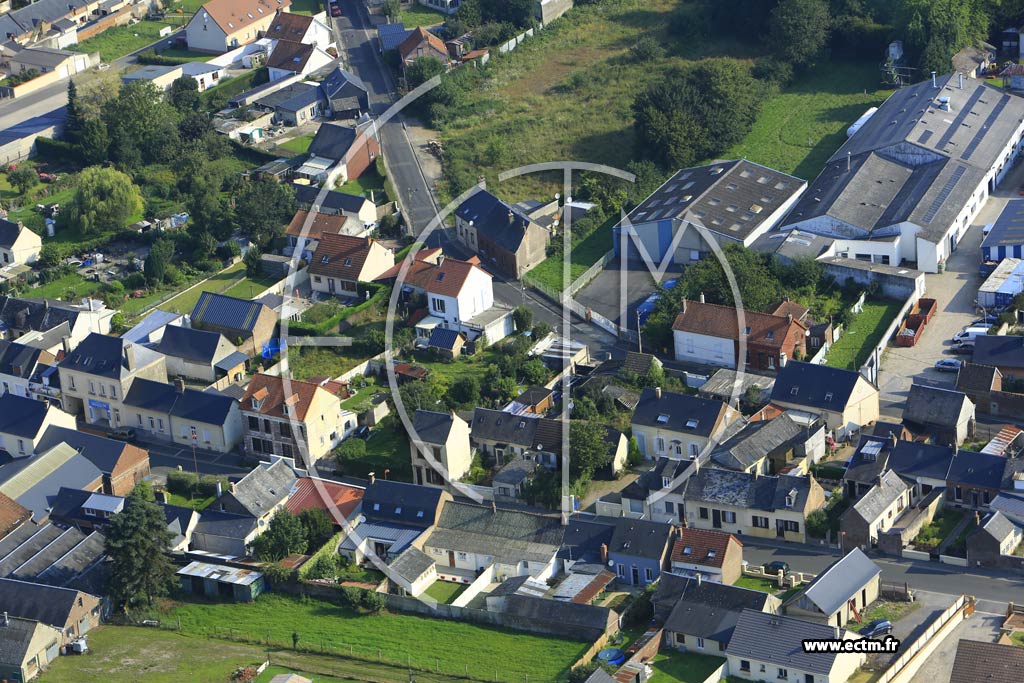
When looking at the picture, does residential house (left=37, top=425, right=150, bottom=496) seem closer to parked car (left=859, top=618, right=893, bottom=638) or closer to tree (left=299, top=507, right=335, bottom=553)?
tree (left=299, top=507, right=335, bottom=553)

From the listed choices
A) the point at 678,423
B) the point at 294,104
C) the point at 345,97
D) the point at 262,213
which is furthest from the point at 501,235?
the point at 294,104

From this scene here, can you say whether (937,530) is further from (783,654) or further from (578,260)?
(578,260)

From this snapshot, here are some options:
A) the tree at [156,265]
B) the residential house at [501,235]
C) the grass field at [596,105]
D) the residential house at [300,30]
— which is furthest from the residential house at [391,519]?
the residential house at [300,30]

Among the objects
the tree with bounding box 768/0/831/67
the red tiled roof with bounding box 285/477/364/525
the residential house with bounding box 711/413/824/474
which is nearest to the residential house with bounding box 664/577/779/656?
the residential house with bounding box 711/413/824/474

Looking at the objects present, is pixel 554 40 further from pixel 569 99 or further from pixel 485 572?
pixel 485 572

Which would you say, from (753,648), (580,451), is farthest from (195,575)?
(753,648)

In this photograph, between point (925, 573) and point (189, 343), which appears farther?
point (189, 343)

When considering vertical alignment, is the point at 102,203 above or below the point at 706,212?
above

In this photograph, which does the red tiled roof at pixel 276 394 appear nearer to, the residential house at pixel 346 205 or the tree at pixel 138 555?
the tree at pixel 138 555
